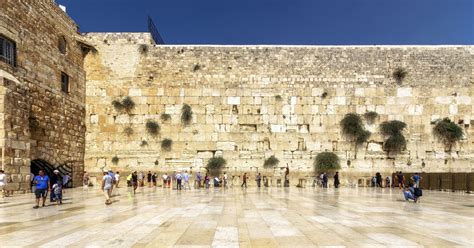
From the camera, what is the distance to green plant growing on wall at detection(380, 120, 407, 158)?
19.8 meters

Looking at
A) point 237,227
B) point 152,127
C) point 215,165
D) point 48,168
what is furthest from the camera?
point 152,127

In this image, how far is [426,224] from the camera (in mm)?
6859

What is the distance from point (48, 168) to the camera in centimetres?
1683

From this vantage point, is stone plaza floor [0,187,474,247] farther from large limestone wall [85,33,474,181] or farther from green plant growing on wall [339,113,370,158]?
green plant growing on wall [339,113,370,158]

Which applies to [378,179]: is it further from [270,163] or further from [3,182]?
[3,182]

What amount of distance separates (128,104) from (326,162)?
10.5m

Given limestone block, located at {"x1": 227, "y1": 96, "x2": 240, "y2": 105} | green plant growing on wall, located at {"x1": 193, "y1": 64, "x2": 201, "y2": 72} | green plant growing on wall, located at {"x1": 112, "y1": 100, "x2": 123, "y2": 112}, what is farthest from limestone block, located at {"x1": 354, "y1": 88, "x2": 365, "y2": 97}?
green plant growing on wall, located at {"x1": 112, "y1": 100, "x2": 123, "y2": 112}

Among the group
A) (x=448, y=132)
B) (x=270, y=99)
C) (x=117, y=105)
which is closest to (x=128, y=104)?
(x=117, y=105)

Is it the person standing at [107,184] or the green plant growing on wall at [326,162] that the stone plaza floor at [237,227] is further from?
the green plant growing on wall at [326,162]

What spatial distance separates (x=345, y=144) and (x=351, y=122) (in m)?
1.17

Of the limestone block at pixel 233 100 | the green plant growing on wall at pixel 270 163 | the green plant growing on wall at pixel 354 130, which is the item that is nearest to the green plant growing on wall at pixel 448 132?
the green plant growing on wall at pixel 354 130

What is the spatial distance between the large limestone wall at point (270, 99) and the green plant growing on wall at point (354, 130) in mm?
358

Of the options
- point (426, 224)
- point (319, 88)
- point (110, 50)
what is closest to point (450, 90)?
point (319, 88)

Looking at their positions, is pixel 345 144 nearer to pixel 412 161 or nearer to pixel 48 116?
pixel 412 161
